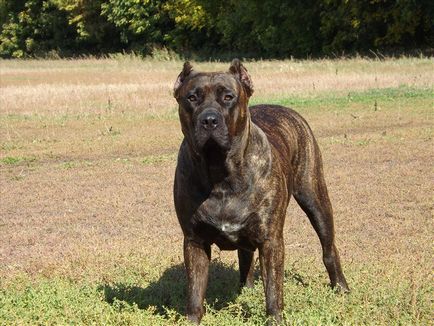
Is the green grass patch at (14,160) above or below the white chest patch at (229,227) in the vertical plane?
below

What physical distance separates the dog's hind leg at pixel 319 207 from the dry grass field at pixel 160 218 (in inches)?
7.4

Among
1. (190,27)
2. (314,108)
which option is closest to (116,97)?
(314,108)

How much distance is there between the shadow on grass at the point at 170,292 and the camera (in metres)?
6.62

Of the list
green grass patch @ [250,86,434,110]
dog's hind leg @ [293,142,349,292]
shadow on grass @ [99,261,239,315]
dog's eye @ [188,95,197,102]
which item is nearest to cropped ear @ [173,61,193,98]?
dog's eye @ [188,95,197,102]

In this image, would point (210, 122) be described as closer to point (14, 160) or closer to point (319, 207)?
point (319, 207)

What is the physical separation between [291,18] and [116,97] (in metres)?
23.9

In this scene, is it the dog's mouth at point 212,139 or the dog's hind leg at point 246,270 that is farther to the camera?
the dog's hind leg at point 246,270

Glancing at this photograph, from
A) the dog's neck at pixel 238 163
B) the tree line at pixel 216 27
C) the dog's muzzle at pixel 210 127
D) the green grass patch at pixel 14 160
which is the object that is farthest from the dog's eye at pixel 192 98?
the tree line at pixel 216 27

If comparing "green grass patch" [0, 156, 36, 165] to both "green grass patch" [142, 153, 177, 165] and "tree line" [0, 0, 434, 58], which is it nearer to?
"green grass patch" [142, 153, 177, 165]

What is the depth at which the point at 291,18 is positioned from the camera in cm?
4741

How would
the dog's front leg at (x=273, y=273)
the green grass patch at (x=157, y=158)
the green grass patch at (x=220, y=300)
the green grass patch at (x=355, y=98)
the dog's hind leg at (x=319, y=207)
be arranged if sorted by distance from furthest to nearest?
the green grass patch at (x=355, y=98) < the green grass patch at (x=157, y=158) < the dog's hind leg at (x=319, y=207) < the green grass patch at (x=220, y=300) < the dog's front leg at (x=273, y=273)

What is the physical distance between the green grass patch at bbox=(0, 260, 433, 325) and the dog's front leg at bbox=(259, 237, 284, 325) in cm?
10

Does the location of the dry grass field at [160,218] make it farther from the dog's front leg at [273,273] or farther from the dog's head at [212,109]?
the dog's head at [212,109]

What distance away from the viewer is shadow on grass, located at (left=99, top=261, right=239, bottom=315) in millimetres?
6617
